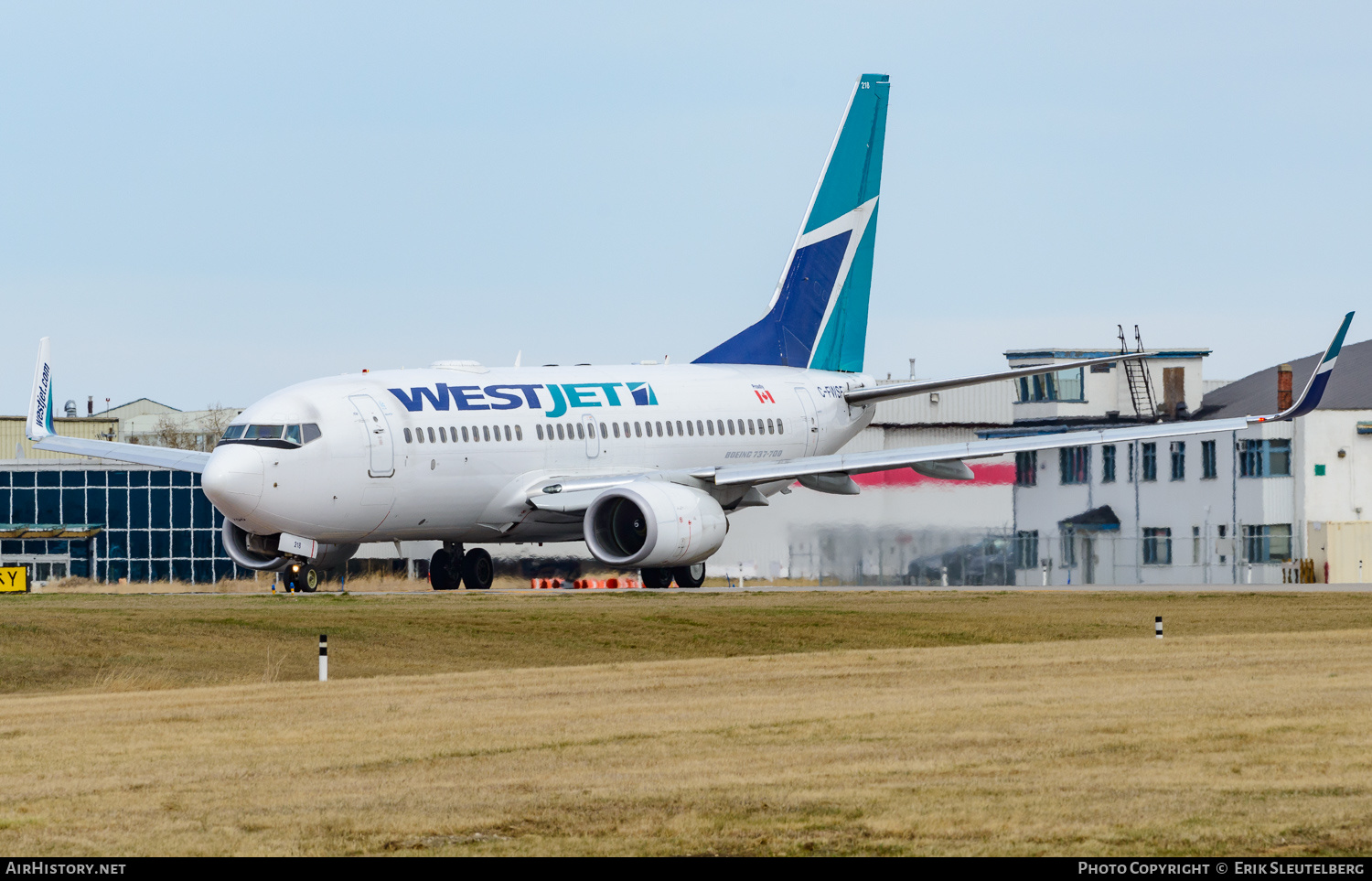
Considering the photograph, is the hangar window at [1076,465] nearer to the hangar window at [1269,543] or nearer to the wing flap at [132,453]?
the hangar window at [1269,543]

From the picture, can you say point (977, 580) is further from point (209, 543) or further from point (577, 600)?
point (209, 543)

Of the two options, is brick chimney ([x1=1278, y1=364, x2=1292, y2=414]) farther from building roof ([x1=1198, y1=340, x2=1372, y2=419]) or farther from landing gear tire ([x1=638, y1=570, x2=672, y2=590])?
landing gear tire ([x1=638, y1=570, x2=672, y2=590])

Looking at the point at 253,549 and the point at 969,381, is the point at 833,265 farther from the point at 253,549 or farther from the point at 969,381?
the point at 253,549

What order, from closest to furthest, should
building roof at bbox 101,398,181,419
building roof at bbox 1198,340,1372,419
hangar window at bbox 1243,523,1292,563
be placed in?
1. hangar window at bbox 1243,523,1292,563
2. building roof at bbox 1198,340,1372,419
3. building roof at bbox 101,398,181,419

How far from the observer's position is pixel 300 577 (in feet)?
143

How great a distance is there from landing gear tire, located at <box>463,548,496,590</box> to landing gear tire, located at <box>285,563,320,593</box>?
4.05 metres

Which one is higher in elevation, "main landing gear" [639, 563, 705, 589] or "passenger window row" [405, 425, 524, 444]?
"passenger window row" [405, 425, 524, 444]

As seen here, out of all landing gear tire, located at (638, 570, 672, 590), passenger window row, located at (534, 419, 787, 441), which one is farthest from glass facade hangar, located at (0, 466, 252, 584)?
landing gear tire, located at (638, 570, 672, 590)

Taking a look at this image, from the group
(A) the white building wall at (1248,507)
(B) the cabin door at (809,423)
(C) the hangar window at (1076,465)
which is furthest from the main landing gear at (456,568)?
(C) the hangar window at (1076,465)

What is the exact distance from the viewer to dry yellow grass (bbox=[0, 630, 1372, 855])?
42.8 feet

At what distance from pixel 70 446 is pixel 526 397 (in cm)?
1192

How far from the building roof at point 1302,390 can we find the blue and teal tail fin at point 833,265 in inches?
834

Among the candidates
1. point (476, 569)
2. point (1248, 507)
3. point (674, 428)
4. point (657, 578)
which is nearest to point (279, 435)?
point (476, 569)

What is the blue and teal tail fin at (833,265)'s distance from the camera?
53.4 meters
